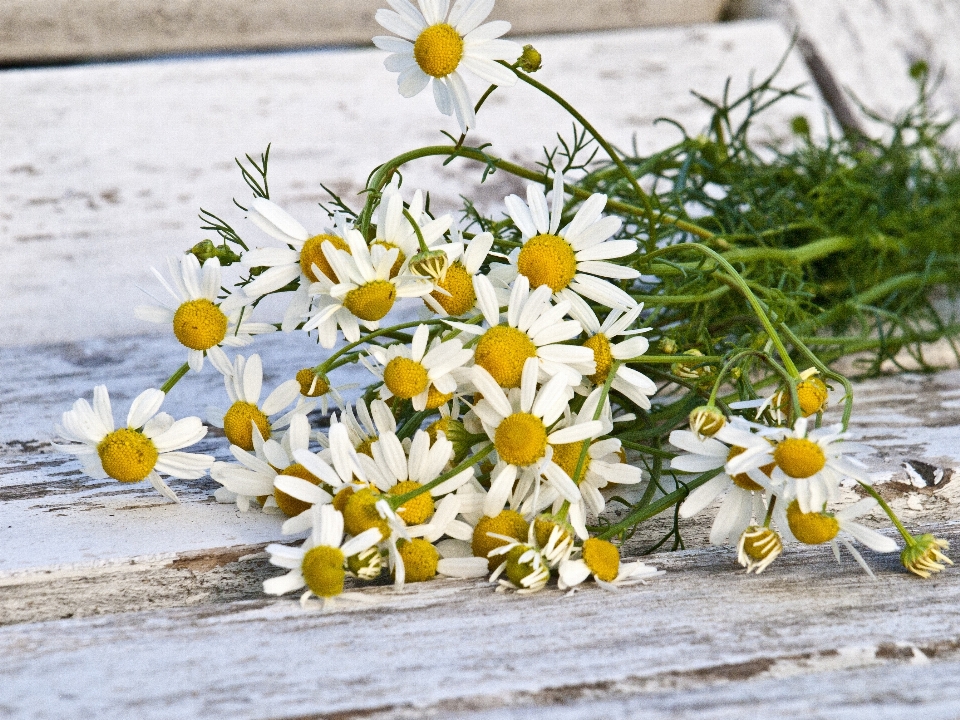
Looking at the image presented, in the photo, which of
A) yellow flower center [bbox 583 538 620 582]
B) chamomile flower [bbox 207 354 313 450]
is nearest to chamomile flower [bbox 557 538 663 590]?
yellow flower center [bbox 583 538 620 582]

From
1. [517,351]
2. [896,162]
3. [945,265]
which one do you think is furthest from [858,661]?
[896,162]

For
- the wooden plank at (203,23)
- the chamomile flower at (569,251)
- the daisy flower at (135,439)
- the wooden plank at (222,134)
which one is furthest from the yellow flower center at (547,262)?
the wooden plank at (203,23)

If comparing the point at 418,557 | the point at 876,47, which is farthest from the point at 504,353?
the point at 876,47

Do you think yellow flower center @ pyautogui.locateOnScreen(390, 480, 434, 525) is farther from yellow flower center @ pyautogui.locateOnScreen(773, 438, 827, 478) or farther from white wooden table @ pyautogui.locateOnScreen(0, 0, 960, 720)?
yellow flower center @ pyautogui.locateOnScreen(773, 438, 827, 478)

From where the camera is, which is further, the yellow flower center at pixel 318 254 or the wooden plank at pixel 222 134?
the wooden plank at pixel 222 134

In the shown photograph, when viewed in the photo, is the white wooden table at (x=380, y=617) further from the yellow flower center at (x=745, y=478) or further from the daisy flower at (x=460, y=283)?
the daisy flower at (x=460, y=283)

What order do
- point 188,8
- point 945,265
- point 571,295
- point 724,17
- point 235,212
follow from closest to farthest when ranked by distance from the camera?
point 571,295, point 945,265, point 235,212, point 188,8, point 724,17

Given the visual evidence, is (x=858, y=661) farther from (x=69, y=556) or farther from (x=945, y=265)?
(x=945, y=265)
